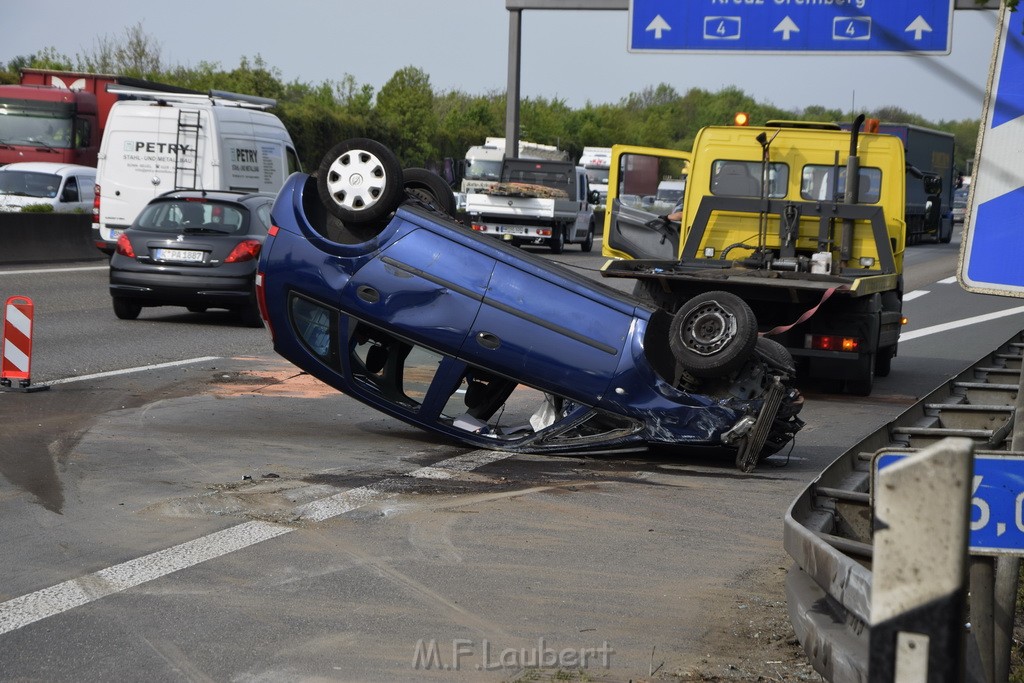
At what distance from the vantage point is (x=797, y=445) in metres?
10.2

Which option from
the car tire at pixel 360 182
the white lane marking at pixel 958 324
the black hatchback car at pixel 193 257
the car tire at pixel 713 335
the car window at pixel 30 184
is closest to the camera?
the car tire at pixel 713 335

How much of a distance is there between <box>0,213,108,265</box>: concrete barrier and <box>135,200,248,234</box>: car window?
8.78 metres

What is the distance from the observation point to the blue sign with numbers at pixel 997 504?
113 inches

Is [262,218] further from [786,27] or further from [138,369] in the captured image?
[786,27]

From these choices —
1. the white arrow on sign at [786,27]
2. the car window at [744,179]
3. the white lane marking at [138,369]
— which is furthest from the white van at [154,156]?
the car window at [744,179]

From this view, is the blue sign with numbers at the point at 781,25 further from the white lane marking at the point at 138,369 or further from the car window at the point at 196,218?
the white lane marking at the point at 138,369

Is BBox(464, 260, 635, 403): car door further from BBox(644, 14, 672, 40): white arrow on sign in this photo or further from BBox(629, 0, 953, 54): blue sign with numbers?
BBox(644, 14, 672, 40): white arrow on sign

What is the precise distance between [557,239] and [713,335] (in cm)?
2751

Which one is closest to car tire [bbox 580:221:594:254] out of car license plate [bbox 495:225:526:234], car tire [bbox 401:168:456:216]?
car license plate [bbox 495:225:526:234]

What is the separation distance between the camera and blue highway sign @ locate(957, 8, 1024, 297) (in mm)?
3615

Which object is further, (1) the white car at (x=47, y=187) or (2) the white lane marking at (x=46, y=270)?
(1) the white car at (x=47, y=187)

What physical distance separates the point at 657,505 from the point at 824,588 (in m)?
4.46

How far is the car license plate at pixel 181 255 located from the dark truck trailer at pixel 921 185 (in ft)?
108

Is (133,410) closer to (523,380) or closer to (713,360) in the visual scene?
(523,380)
